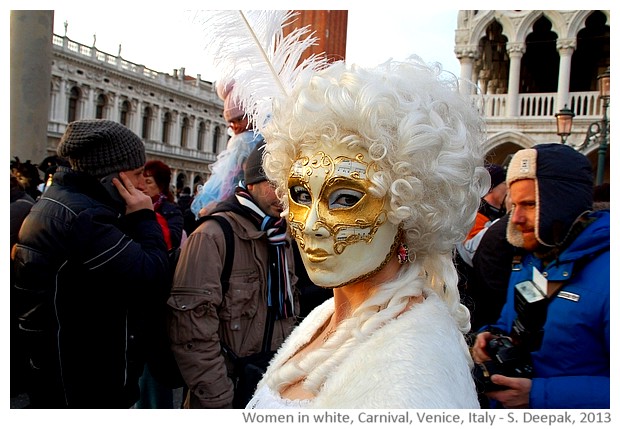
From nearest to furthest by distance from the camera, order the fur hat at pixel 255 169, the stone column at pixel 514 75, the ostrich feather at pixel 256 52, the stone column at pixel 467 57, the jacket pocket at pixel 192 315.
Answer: the ostrich feather at pixel 256 52 → the jacket pocket at pixel 192 315 → the fur hat at pixel 255 169 → the stone column at pixel 514 75 → the stone column at pixel 467 57

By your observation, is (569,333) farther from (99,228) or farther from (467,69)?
(467,69)

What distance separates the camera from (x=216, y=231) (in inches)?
94.5

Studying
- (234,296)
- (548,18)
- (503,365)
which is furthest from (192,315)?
(548,18)

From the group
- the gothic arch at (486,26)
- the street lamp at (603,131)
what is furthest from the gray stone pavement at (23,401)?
the gothic arch at (486,26)

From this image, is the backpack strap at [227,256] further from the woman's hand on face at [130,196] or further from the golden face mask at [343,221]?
the golden face mask at [343,221]

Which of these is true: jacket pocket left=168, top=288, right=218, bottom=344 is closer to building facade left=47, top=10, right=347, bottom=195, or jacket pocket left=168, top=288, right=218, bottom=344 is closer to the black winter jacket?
the black winter jacket

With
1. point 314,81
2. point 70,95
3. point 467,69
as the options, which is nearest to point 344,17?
point 314,81

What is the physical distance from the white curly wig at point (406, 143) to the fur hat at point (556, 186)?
635 millimetres

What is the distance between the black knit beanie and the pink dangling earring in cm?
152

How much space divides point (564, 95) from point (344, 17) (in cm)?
941

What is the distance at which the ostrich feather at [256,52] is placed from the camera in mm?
1733

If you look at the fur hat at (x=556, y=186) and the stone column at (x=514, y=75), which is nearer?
the fur hat at (x=556, y=186)

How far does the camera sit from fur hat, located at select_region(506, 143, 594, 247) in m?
1.92

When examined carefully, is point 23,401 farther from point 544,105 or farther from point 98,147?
point 544,105
